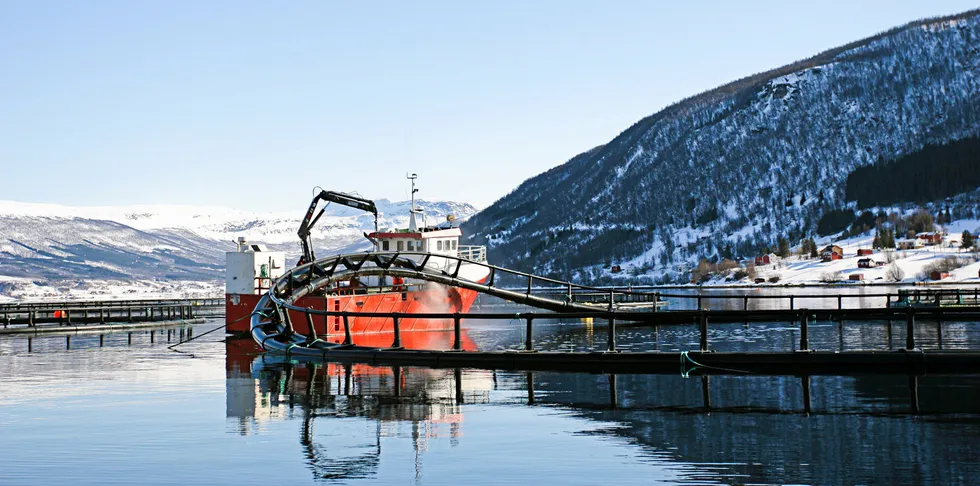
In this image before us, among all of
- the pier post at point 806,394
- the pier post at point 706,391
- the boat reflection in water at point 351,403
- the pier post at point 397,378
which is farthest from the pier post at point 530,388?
the pier post at point 806,394

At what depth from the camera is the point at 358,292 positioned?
56.5m

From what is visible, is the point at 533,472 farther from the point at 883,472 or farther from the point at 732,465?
the point at 883,472

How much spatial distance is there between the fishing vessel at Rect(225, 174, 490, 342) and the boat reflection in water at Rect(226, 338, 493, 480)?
17.6 m

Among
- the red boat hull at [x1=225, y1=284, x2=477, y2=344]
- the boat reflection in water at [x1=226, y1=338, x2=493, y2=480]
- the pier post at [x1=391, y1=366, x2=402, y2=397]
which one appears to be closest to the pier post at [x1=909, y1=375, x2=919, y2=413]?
the boat reflection in water at [x1=226, y1=338, x2=493, y2=480]

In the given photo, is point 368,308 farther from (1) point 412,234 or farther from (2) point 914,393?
(2) point 914,393

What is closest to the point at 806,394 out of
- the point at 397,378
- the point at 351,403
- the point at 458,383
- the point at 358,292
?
the point at 458,383

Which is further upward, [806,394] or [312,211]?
[312,211]

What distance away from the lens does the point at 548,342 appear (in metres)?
50.4

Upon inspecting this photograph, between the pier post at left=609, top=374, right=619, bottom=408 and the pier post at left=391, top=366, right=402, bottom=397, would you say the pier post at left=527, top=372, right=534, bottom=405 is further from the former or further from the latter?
the pier post at left=391, top=366, right=402, bottom=397

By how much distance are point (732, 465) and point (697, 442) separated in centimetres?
208

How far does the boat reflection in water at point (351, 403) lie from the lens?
1752 centimetres

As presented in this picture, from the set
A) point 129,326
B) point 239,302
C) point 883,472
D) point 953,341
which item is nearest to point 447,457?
point 883,472

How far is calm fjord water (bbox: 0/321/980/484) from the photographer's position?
50.9 ft

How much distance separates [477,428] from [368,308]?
1365 inches
